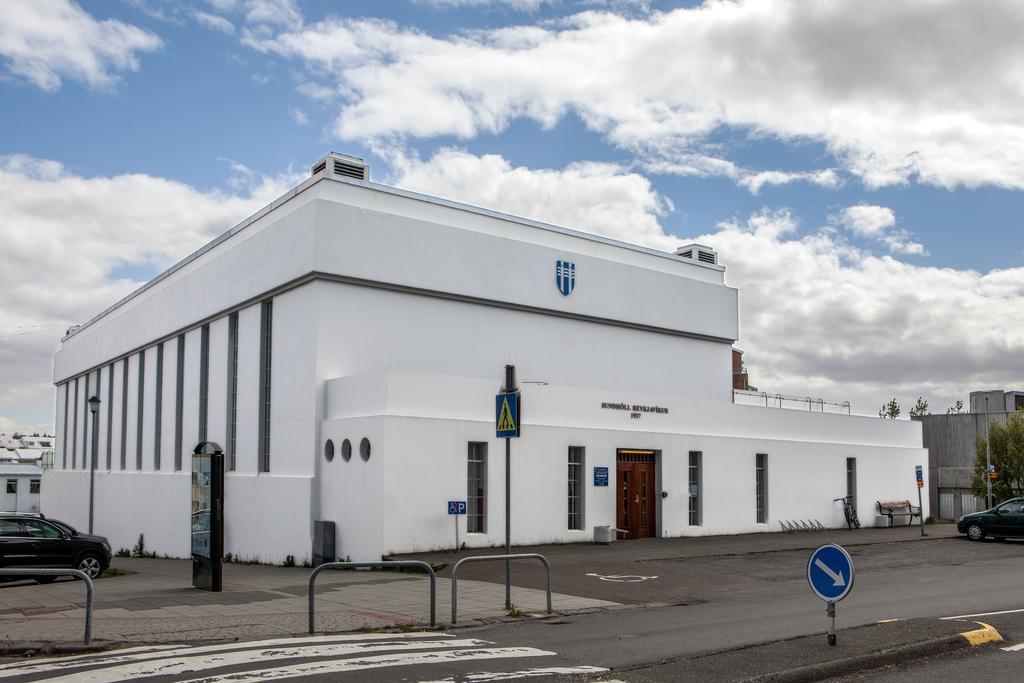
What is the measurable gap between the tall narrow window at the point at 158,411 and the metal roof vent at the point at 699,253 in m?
21.3

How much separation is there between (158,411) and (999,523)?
30.3 metres

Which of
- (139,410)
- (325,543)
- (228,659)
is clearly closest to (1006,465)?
(325,543)

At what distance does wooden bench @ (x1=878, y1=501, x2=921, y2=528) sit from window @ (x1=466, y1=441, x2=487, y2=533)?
19290 millimetres

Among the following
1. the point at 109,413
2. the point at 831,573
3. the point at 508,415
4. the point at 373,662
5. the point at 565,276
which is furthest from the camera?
the point at 109,413

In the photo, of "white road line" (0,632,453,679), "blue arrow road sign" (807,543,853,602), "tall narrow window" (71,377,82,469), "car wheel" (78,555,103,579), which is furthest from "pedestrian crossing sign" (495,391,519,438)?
"tall narrow window" (71,377,82,469)

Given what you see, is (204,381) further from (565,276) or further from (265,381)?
(565,276)

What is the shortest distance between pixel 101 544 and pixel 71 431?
115 feet

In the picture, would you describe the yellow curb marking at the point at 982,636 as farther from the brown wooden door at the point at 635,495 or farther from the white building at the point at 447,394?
the brown wooden door at the point at 635,495

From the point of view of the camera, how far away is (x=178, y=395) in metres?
35.2

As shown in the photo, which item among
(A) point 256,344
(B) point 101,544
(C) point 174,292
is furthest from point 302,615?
(C) point 174,292

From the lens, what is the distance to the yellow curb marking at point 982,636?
10.4 m

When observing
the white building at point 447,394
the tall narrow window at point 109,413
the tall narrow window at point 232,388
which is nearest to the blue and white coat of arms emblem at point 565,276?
the white building at point 447,394

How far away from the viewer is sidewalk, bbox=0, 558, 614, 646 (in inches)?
466

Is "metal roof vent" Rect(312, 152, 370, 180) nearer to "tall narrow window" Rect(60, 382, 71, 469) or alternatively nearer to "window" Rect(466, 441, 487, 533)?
"window" Rect(466, 441, 487, 533)
